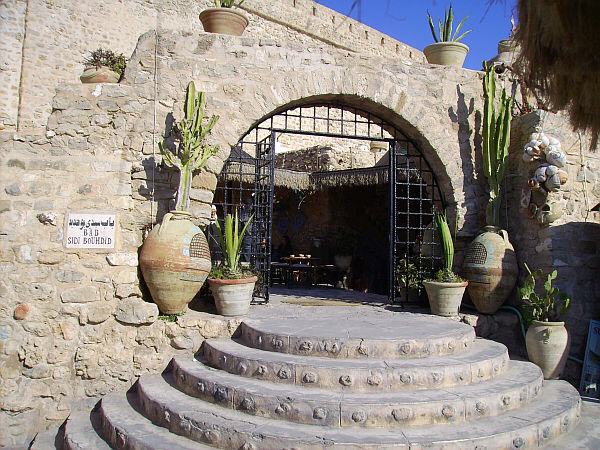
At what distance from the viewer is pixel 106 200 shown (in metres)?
4.82

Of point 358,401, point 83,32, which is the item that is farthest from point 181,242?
point 83,32

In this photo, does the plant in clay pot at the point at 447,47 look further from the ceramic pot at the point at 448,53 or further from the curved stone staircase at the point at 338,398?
the curved stone staircase at the point at 338,398

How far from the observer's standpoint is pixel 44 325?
4.50m

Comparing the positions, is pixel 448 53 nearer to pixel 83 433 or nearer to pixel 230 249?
pixel 230 249

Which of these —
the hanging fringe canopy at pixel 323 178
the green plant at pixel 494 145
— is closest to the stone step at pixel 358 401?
the green plant at pixel 494 145

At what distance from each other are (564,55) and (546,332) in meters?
3.54

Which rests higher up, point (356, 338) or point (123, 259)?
point (123, 259)

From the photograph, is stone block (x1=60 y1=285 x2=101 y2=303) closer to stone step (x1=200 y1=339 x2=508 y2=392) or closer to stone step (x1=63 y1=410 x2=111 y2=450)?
stone step (x1=63 y1=410 x2=111 y2=450)

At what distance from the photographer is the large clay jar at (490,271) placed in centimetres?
566

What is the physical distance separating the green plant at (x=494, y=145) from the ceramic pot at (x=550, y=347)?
5.32 feet

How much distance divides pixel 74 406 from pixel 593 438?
4.40 meters

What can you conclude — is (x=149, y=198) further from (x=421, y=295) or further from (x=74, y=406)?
(x=421, y=295)

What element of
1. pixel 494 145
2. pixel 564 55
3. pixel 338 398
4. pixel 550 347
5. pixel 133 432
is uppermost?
pixel 494 145

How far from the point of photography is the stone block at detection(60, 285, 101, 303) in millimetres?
4582
